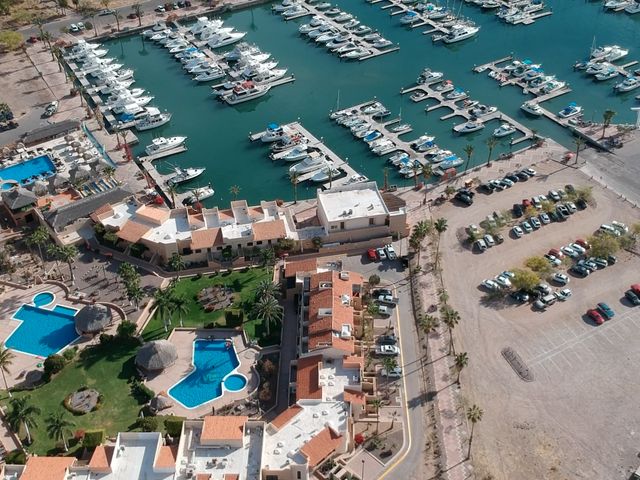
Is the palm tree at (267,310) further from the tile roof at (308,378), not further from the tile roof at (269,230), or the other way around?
the tile roof at (269,230)

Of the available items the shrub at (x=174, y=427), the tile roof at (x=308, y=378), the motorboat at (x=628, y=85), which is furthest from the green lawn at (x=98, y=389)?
the motorboat at (x=628, y=85)

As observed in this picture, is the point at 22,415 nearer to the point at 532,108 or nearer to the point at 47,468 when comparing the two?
the point at 47,468

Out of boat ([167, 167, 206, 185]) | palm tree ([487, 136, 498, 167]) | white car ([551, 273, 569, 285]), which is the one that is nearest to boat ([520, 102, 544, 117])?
palm tree ([487, 136, 498, 167])

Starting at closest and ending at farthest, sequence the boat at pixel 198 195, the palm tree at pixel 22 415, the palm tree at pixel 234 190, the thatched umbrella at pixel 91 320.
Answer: the palm tree at pixel 22 415 → the thatched umbrella at pixel 91 320 → the palm tree at pixel 234 190 → the boat at pixel 198 195

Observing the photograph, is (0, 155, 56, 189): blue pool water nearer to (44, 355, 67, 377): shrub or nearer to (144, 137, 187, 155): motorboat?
(144, 137, 187, 155): motorboat

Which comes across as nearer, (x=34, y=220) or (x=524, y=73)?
(x=34, y=220)

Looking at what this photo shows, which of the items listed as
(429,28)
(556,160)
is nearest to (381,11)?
(429,28)

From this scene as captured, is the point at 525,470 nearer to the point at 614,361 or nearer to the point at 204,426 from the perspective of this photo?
the point at 614,361
